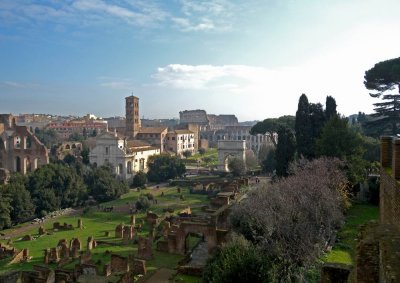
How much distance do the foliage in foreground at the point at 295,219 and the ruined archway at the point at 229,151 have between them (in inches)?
1440

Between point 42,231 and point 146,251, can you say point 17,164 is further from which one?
point 146,251

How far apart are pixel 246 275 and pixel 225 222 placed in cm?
859

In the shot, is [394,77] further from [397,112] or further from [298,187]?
[298,187]

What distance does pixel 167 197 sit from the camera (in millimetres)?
42281

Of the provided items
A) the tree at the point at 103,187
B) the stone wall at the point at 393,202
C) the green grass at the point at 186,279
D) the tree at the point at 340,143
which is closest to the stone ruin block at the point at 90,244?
the green grass at the point at 186,279

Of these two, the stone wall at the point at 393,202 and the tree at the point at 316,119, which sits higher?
the tree at the point at 316,119

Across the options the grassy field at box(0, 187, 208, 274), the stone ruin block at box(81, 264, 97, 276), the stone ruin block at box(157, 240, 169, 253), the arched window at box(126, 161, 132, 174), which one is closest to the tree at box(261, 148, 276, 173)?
the grassy field at box(0, 187, 208, 274)

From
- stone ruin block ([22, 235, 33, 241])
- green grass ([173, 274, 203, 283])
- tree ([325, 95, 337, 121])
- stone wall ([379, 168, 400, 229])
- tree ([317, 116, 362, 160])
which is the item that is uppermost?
tree ([325, 95, 337, 121])

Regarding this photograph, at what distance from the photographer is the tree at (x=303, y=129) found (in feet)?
104

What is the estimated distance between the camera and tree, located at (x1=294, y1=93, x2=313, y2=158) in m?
31.7

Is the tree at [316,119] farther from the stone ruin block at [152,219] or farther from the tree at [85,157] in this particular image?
the tree at [85,157]

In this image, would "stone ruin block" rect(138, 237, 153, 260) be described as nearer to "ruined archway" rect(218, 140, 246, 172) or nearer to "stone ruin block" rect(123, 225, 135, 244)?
"stone ruin block" rect(123, 225, 135, 244)

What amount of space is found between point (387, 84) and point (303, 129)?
8910mm

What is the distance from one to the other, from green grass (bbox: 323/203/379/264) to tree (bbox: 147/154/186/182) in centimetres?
3434
